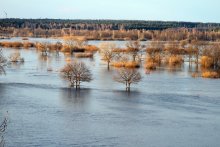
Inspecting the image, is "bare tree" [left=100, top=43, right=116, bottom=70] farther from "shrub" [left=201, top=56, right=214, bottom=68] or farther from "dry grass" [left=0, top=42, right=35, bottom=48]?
"dry grass" [left=0, top=42, right=35, bottom=48]

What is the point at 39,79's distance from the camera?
68.9 feet

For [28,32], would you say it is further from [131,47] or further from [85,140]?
[85,140]

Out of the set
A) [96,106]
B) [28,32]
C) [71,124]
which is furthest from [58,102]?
[28,32]

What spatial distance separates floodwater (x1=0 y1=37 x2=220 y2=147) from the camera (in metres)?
12.0

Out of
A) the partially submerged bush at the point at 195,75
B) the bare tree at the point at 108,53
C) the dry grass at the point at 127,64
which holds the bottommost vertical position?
the partially submerged bush at the point at 195,75

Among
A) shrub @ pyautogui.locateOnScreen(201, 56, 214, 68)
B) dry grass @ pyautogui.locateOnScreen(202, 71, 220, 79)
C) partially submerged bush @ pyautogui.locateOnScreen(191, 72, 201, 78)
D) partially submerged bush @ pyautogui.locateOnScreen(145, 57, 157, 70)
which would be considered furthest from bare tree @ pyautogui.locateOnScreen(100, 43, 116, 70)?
dry grass @ pyautogui.locateOnScreen(202, 71, 220, 79)

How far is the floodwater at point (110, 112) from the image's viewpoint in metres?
12.0

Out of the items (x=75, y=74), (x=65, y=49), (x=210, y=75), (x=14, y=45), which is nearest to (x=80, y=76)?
(x=75, y=74)

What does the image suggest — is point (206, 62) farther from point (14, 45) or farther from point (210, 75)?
point (14, 45)

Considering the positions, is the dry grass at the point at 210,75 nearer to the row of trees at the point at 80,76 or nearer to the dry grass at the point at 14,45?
the row of trees at the point at 80,76

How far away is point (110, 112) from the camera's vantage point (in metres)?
14.7

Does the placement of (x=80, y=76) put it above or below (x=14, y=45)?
below

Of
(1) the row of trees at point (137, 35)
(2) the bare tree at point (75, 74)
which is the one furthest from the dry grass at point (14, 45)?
(2) the bare tree at point (75, 74)

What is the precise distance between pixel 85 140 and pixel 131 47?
2250 centimetres
